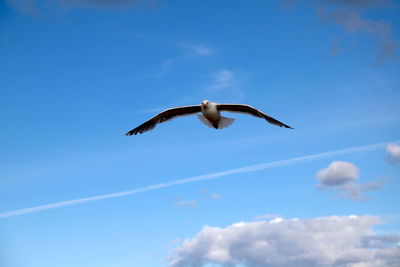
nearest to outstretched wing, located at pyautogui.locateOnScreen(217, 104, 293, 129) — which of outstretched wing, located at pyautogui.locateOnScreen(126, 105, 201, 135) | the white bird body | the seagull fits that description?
the seagull

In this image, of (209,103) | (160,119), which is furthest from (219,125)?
(160,119)

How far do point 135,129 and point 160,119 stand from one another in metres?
1.67

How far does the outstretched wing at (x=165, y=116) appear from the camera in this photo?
34.4m

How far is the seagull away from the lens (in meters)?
33.1

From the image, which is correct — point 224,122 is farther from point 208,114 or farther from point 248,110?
point 248,110

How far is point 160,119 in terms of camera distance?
35.4 meters

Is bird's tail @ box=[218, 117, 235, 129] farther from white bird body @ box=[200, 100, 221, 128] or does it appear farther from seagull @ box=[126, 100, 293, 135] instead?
white bird body @ box=[200, 100, 221, 128]

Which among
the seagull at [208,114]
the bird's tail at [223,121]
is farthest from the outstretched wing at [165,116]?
the bird's tail at [223,121]

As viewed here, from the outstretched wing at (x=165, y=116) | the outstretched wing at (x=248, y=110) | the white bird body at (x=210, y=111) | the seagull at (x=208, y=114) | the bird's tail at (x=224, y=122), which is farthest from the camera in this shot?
the outstretched wing at (x=165, y=116)

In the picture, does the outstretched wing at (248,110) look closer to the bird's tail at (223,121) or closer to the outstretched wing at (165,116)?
the bird's tail at (223,121)

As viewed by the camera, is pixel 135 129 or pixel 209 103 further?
pixel 135 129

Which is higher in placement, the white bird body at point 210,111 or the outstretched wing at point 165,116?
the outstretched wing at point 165,116

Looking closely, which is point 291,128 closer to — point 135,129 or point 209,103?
point 209,103

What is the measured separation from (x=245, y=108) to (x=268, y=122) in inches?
64.3
